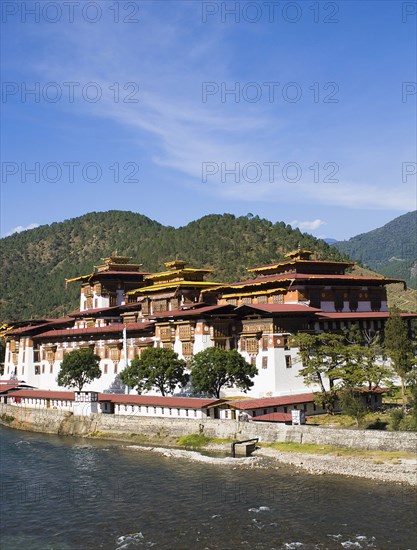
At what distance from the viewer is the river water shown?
118 ft

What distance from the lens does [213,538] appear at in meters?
36.3

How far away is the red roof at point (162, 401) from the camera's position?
6525 cm

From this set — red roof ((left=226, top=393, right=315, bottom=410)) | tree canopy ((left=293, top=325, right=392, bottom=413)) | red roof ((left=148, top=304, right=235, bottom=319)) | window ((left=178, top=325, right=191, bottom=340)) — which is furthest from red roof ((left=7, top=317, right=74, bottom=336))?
red roof ((left=226, top=393, right=315, bottom=410))

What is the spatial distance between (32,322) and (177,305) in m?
34.7

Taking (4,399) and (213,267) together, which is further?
A: (213,267)

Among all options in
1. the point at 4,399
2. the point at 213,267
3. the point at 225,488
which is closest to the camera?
the point at 225,488

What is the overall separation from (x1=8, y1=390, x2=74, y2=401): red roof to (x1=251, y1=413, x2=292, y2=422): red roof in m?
30.1

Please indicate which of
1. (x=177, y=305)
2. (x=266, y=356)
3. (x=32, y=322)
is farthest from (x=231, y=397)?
(x=32, y=322)

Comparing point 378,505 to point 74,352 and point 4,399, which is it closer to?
→ point 74,352

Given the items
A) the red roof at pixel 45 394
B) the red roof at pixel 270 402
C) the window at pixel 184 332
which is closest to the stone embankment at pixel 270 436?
the red roof at pixel 270 402

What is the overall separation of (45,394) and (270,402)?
3735cm

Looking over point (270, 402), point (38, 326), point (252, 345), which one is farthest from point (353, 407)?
point (38, 326)

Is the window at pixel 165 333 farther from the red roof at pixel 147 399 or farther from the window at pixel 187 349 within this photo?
the red roof at pixel 147 399

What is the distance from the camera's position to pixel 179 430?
6444cm
